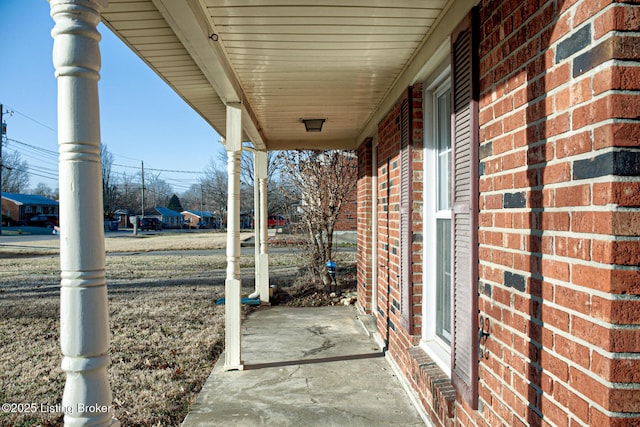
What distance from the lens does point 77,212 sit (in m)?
1.59

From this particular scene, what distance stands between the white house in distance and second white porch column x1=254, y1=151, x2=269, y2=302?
12.8 ft

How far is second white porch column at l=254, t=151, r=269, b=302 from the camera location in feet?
26.5

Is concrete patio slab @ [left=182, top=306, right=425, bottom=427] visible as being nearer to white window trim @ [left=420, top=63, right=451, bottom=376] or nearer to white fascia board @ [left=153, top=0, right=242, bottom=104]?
white window trim @ [left=420, top=63, right=451, bottom=376]

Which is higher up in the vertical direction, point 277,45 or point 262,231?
point 277,45

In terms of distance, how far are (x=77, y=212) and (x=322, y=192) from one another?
7896 millimetres

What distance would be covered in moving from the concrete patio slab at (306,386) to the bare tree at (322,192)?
3403 mm

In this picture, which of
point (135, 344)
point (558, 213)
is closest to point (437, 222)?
point (558, 213)

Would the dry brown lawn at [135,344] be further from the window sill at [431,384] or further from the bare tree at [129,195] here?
the bare tree at [129,195]

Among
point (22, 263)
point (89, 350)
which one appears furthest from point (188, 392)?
point (22, 263)

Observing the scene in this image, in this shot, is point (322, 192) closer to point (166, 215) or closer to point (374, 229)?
point (374, 229)

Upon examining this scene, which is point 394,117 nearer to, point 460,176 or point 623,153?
point 460,176

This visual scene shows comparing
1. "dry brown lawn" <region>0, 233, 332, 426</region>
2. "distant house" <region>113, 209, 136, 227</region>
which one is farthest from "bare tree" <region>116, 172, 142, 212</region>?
"dry brown lawn" <region>0, 233, 332, 426</region>

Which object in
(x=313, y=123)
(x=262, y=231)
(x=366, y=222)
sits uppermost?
(x=313, y=123)

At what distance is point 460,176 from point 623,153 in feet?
4.04
